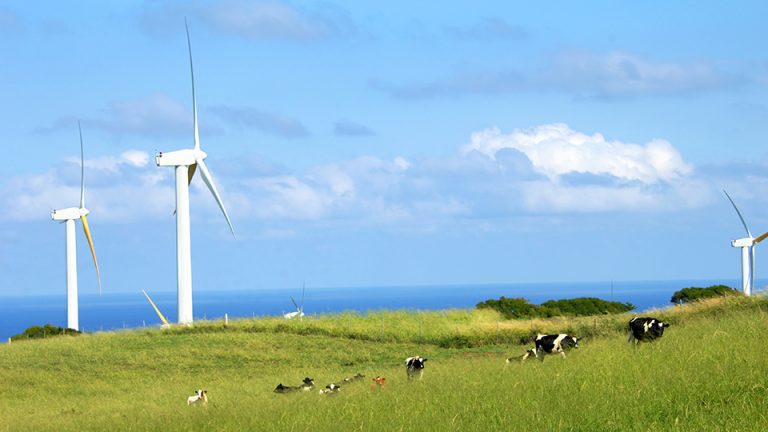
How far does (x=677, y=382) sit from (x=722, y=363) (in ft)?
4.74

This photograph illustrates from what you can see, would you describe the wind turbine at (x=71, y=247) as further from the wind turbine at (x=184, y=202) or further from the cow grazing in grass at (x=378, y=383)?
the cow grazing in grass at (x=378, y=383)

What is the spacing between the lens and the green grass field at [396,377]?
15.1m

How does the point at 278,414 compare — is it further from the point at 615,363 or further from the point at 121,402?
the point at 121,402

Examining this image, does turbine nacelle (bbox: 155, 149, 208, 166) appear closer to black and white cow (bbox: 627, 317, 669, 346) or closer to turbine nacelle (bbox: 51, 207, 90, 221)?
turbine nacelle (bbox: 51, 207, 90, 221)

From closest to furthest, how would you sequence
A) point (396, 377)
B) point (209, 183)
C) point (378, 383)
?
1. point (378, 383)
2. point (396, 377)
3. point (209, 183)

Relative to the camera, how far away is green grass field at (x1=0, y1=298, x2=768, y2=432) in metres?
15.1

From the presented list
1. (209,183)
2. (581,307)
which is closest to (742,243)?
(581,307)

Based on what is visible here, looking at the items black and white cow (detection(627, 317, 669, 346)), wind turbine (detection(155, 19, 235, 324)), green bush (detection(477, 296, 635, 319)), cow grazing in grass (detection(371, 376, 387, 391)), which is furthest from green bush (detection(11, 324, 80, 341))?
black and white cow (detection(627, 317, 669, 346))

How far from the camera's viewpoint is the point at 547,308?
59375 millimetres

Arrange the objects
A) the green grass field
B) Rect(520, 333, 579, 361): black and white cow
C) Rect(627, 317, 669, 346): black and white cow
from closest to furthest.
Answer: the green grass field < Rect(627, 317, 669, 346): black and white cow < Rect(520, 333, 579, 361): black and white cow

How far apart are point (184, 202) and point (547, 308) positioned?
72.2 ft

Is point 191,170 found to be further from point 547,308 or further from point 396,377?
point 396,377

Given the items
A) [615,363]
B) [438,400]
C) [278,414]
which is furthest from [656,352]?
[278,414]

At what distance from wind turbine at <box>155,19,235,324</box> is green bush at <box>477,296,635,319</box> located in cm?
1673
